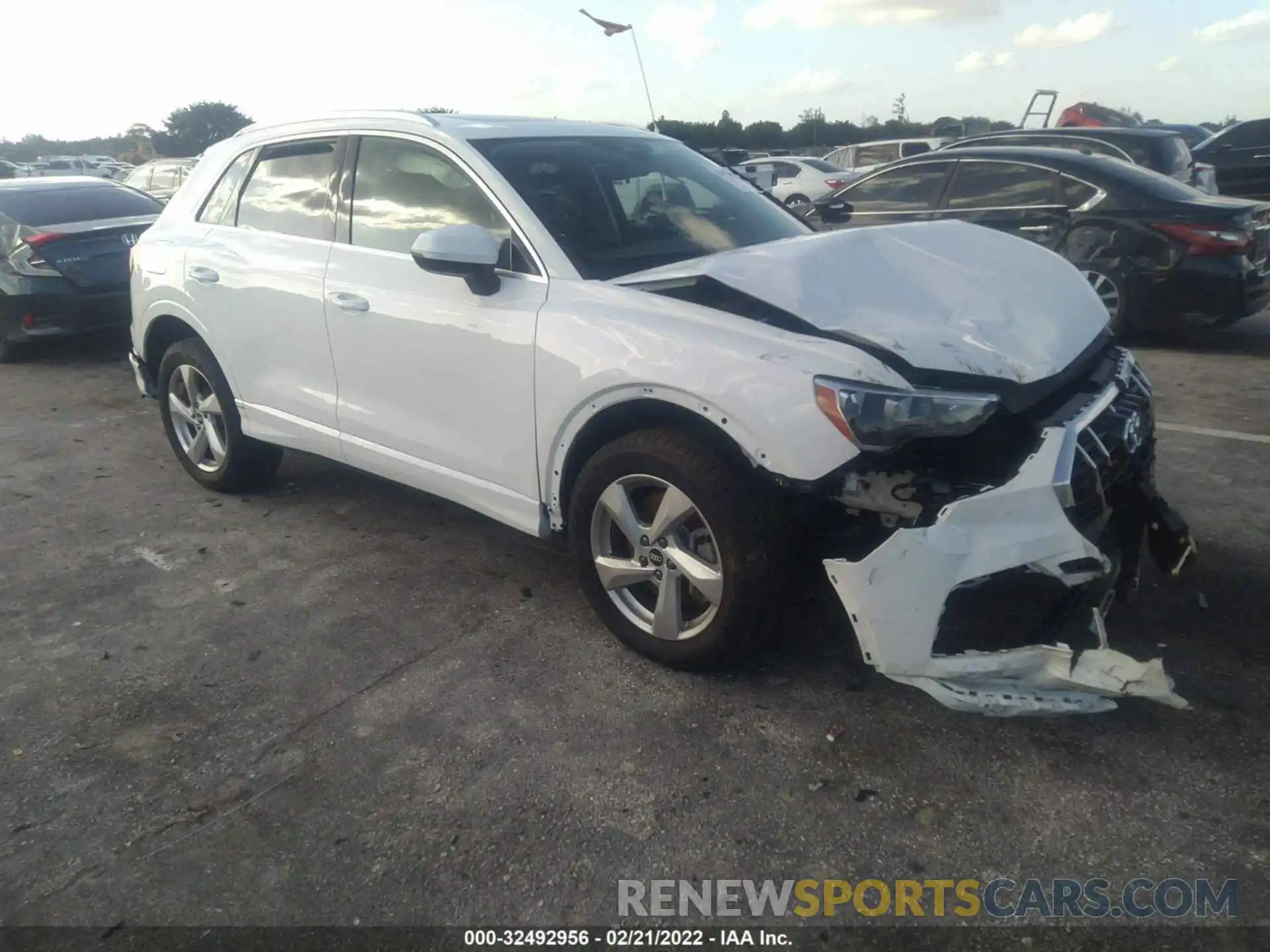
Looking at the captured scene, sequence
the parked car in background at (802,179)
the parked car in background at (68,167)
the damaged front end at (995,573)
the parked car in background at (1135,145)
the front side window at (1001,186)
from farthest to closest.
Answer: the parked car in background at (68,167)
the parked car in background at (802,179)
the parked car in background at (1135,145)
the front side window at (1001,186)
the damaged front end at (995,573)

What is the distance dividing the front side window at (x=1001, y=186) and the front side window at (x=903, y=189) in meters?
0.20

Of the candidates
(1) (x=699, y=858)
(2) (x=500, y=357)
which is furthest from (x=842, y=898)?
(2) (x=500, y=357)

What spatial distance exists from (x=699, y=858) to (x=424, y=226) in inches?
101

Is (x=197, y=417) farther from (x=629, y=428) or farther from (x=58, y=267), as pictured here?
(x=58, y=267)

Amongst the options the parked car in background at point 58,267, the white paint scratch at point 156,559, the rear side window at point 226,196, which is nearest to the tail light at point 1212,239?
the rear side window at point 226,196

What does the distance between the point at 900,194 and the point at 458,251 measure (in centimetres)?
648

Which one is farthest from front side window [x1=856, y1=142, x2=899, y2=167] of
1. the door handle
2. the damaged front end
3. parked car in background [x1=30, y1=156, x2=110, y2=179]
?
parked car in background [x1=30, y1=156, x2=110, y2=179]

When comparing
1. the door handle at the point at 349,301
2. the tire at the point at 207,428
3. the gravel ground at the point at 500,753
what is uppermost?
the door handle at the point at 349,301

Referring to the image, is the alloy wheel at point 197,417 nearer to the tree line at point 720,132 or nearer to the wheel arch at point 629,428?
the wheel arch at point 629,428

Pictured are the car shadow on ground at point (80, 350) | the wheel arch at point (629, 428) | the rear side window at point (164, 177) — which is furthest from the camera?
the rear side window at point (164, 177)

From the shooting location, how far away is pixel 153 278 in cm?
502

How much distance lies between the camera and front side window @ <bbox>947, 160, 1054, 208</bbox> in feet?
25.6

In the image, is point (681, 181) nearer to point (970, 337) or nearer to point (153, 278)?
point (970, 337)

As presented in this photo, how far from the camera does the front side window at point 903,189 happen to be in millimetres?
8477
